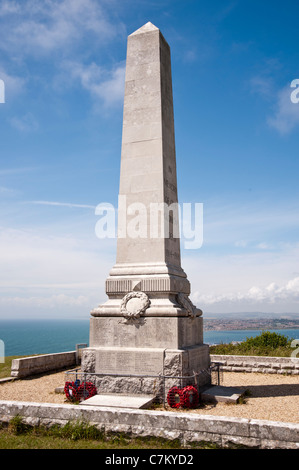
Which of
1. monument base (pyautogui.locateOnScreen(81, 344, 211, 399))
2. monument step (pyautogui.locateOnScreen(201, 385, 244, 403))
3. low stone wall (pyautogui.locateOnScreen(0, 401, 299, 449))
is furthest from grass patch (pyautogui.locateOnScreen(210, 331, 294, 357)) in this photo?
low stone wall (pyautogui.locateOnScreen(0, 401, 299, 449))

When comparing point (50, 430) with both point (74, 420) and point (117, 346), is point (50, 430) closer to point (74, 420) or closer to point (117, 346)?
point (74, 420)

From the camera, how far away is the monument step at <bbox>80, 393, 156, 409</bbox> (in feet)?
26.2

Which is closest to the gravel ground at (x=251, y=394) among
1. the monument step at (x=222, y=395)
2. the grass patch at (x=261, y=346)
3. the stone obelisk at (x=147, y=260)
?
the monument step at (x=222, y=395)

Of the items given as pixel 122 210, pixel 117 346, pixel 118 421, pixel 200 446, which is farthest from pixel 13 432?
pixel 122 210

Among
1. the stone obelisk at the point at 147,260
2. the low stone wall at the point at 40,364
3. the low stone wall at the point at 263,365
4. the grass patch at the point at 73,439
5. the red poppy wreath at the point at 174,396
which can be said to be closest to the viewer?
the grass patch at the point at 73,439

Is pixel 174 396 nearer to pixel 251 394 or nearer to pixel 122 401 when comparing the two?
pixel 122 401

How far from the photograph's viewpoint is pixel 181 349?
30.9 feet

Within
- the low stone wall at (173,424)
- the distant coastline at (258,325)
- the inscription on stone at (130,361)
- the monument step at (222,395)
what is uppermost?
the inscription on stone at (130,361)

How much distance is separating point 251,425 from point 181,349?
408 cm

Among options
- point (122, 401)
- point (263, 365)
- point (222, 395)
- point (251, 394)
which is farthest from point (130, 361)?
point (263, 365)

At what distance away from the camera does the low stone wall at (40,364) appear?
1277cm

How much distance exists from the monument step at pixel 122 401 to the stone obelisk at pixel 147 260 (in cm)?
32

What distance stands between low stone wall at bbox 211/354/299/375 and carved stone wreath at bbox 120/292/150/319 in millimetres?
5692

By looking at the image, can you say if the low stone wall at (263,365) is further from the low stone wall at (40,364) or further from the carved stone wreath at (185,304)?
the low stone wall at (40,364)
